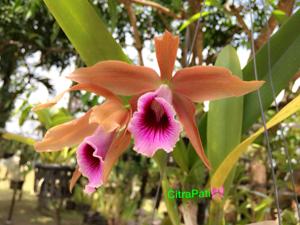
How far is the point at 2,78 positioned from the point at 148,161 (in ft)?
4.41

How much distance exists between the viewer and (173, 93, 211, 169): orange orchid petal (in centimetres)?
35

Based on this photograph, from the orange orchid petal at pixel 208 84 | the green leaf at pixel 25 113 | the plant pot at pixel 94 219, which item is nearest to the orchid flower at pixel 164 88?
the orange orchid petal at pixel 208 84

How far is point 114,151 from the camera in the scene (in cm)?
34

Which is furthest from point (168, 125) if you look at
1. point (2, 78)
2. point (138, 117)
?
point (2, 78)

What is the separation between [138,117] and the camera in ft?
1.07

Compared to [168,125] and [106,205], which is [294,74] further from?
[106,205]

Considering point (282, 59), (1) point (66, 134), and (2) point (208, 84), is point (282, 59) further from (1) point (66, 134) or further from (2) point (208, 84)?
(1) point (66, 134)

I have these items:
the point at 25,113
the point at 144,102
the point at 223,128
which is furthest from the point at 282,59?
the point at 25,113

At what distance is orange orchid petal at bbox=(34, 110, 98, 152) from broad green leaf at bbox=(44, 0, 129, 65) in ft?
0.27

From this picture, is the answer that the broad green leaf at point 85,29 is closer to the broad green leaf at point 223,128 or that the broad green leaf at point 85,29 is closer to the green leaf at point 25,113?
the broad green leaf at point 223,128

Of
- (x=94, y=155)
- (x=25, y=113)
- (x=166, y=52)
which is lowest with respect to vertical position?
(x=94, y=155)

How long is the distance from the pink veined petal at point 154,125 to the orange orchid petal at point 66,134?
0.22 feet

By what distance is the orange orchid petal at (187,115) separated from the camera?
1.16ft

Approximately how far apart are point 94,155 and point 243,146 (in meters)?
0.17
